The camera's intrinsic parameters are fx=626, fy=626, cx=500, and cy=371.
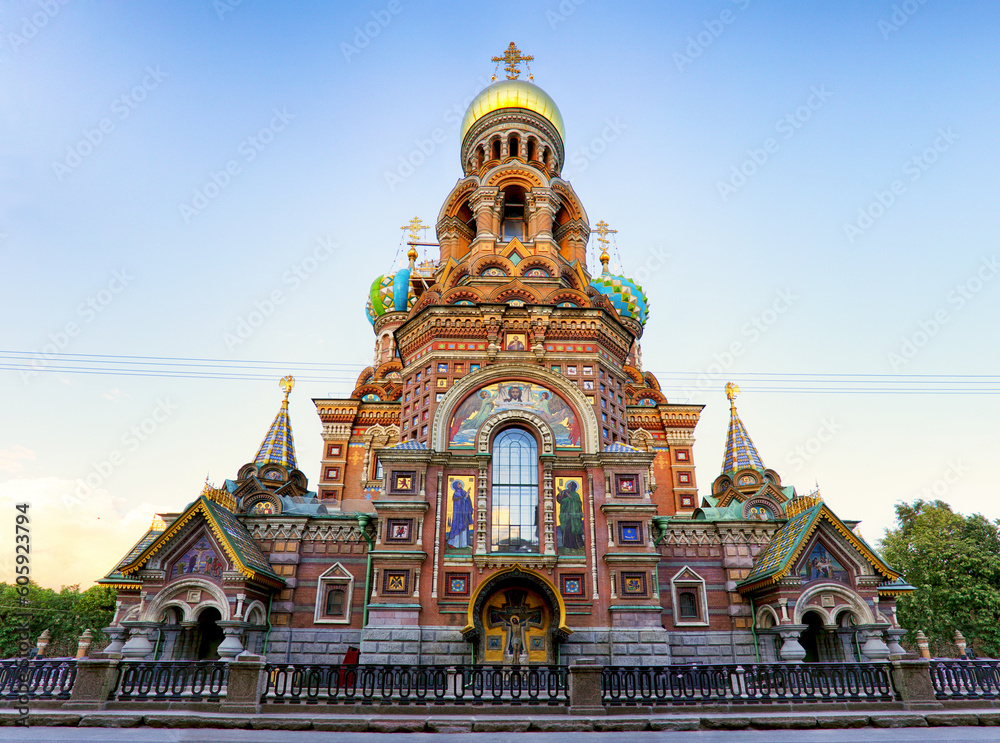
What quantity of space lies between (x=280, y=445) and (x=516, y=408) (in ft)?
34.1

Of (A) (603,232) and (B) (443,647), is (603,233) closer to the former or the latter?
(A) (603,232)

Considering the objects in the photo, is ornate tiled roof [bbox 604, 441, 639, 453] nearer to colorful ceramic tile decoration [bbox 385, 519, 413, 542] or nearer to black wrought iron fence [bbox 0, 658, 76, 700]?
colorful ceramic tile decoration [bbox 385, 519, 413, 542]

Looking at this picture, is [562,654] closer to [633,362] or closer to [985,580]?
[633,362]

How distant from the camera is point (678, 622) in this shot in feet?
60.0

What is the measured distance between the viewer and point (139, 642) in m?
15.8

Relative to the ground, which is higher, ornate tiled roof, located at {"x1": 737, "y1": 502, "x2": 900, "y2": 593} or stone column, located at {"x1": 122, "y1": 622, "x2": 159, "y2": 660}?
ornate tiled roof, located at {"x1": 737, "y1": 502, "x2": 900, "y2": 593}

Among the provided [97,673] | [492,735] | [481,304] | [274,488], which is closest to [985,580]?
[481,304]

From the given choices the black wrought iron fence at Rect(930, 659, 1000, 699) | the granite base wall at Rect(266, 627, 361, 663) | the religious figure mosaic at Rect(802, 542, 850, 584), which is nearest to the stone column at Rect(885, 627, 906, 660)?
the religious figure mosaic at Rect(802, 542, 850, 584)

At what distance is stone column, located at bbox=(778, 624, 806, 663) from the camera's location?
15.9 m

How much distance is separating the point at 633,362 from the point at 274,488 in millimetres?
17096

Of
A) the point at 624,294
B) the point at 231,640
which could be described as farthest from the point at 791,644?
the point at 624,294

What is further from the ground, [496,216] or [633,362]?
[496,216]

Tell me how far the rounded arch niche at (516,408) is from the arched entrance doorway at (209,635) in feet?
25.8

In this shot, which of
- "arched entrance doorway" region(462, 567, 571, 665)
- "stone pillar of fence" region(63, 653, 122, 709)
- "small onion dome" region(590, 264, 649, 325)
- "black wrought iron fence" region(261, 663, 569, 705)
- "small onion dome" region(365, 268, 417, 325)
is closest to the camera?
"stone pillar of fence" region(63, 653, 122, 709)
